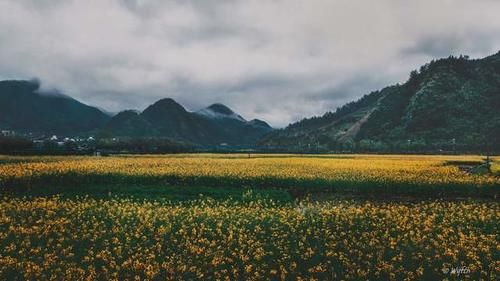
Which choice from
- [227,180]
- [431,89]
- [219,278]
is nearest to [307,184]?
[227,180]

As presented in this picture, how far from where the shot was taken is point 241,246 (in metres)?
14.4

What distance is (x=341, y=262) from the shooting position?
1372 centimetres

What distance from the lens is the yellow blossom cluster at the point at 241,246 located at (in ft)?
41.2

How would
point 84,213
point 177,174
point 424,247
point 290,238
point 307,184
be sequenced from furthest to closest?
1. point 177,174
2. point 307,184
3. point 84,213
4. point 290,238
5. point 424,247

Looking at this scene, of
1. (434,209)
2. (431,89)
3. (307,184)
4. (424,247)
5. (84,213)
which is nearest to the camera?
(424,247)

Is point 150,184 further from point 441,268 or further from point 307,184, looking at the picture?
point 441,268

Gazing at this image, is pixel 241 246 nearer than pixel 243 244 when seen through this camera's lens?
Yes

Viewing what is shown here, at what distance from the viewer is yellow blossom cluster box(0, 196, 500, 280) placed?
494 inches

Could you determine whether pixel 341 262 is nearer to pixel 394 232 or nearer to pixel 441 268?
pixel 441 268

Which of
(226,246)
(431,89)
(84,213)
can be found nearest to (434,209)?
(226,246)

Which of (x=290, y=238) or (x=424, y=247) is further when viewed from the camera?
(x=290, y=238)

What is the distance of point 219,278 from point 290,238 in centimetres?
445

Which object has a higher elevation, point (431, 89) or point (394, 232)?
point (431, 89)

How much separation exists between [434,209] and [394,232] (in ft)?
18.2
